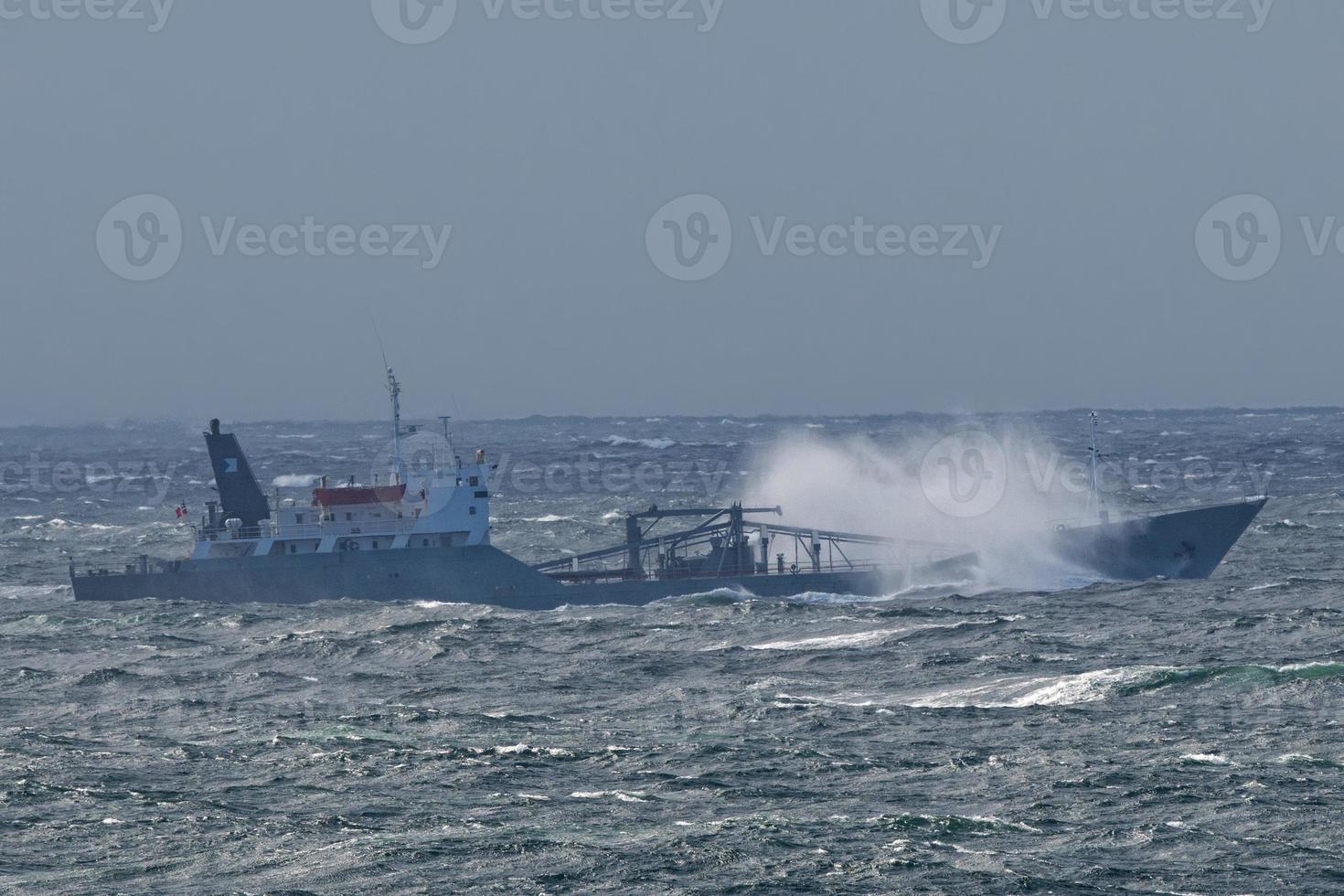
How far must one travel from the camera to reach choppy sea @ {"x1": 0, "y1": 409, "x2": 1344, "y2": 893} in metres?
28.8

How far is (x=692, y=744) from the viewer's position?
37.6 m

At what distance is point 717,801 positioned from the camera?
32531 millimetres

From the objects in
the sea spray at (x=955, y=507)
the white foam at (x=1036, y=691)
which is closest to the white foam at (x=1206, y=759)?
the white foam at (x=1036, y=691)

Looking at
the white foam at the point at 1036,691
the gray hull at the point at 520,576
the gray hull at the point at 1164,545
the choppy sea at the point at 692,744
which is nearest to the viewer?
the choppy sea at the point at 692,744

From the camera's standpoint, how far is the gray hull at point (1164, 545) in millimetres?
68812

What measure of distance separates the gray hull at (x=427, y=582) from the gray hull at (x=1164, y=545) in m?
8.82

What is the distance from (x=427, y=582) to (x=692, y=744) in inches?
1214

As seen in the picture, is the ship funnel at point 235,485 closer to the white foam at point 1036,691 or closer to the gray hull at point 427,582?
the gray hull at point 427,582

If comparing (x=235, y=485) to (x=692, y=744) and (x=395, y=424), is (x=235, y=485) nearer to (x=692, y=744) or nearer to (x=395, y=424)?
(x=395, y=424)

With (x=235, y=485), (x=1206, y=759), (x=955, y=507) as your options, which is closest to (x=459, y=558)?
(x=235, y=485)

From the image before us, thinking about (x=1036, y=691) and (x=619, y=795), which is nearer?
(x=619, y=795)

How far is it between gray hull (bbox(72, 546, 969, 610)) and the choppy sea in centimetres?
104

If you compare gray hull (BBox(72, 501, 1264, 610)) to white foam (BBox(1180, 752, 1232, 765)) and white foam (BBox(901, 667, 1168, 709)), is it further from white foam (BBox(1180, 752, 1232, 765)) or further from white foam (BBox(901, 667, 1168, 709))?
white foam (BBox(1180, 752, 1232, 765))

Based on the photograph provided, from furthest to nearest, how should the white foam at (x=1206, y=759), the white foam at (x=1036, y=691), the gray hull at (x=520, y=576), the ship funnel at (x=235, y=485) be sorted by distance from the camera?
1. the ship funnel at (x=235, y=485)
2. the gray hull at (x=520, y=576)
3. the white foam at (x=1036, y=691)
4. the white foam at (x=1206, y=759)
